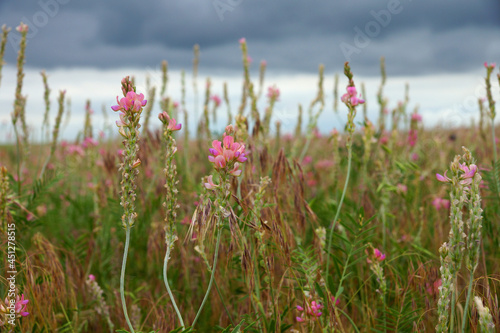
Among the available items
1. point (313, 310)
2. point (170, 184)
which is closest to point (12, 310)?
point (170, 184)

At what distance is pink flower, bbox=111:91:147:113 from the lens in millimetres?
1106

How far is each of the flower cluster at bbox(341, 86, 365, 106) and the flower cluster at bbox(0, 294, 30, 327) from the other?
136 centimetres

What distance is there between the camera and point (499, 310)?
1343 mm

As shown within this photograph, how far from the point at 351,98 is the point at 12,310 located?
1.43 m

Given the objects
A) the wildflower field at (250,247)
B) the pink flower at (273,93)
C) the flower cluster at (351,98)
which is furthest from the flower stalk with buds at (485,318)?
the pink flower at (273,93)

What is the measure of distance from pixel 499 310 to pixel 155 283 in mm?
1775

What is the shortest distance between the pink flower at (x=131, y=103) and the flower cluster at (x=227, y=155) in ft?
0.76

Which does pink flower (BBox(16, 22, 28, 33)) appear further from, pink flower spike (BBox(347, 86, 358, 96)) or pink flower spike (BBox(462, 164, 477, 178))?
pink flower spike (BBox(462, 164, 477, 178))

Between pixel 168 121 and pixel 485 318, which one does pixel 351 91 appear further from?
pixel 485 318

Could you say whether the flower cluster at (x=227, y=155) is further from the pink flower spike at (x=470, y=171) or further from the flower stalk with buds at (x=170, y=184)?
the pink flower spike at (x=470, y=171)

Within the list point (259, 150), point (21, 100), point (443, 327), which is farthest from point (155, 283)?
point (443, 327)

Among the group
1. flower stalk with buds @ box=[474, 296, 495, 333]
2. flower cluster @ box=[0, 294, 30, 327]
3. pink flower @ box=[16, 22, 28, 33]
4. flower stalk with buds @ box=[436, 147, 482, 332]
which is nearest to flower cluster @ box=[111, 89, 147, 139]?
flower cluster @ box=[0, 294, 30, 327]

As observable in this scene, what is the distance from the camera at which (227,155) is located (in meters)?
1.11

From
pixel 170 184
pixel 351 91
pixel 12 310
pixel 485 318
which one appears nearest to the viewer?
pixel 485 318
